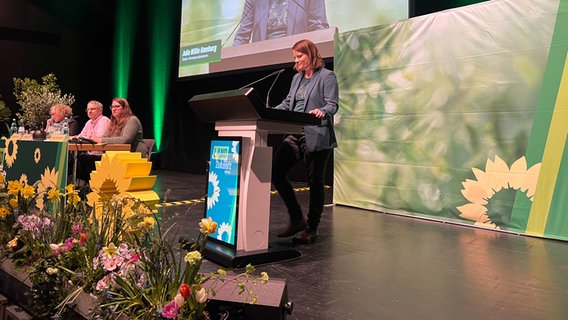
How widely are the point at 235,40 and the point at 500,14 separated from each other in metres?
3.97

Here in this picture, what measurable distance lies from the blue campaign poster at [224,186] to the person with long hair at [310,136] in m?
0.44

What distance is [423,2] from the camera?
4.54 metres

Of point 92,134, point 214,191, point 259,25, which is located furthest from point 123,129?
point 259,25

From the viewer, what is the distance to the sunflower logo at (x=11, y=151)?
2742mm

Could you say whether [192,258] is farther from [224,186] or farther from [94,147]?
[94,147]

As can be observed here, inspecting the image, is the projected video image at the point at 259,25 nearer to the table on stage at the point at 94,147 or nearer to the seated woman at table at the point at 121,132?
the seated woman at table at the point at 121,132

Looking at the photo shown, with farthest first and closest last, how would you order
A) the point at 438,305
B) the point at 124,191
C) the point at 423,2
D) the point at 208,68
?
the point at 208,68 < the point at 423,2 < the point at 124,191 < the point at 438,305

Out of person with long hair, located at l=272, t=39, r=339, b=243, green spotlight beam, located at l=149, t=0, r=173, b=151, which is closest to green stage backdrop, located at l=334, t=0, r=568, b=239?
person with long hair, located at l=272, t=39, r=339, b=243

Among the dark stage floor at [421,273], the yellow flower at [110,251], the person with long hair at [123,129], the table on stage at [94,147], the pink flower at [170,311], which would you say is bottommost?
the dark stage floor at [421,273]

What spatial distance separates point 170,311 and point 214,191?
1.41 m

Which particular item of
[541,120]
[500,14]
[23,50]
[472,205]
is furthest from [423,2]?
[23,50]

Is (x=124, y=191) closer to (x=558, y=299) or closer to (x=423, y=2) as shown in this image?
(x=558, y=299)

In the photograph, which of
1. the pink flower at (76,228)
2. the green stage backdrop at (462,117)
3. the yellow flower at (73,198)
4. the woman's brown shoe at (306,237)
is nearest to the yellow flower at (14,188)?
the yellow flower at (73,198)

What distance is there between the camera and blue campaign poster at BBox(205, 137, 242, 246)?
6.99 ft
